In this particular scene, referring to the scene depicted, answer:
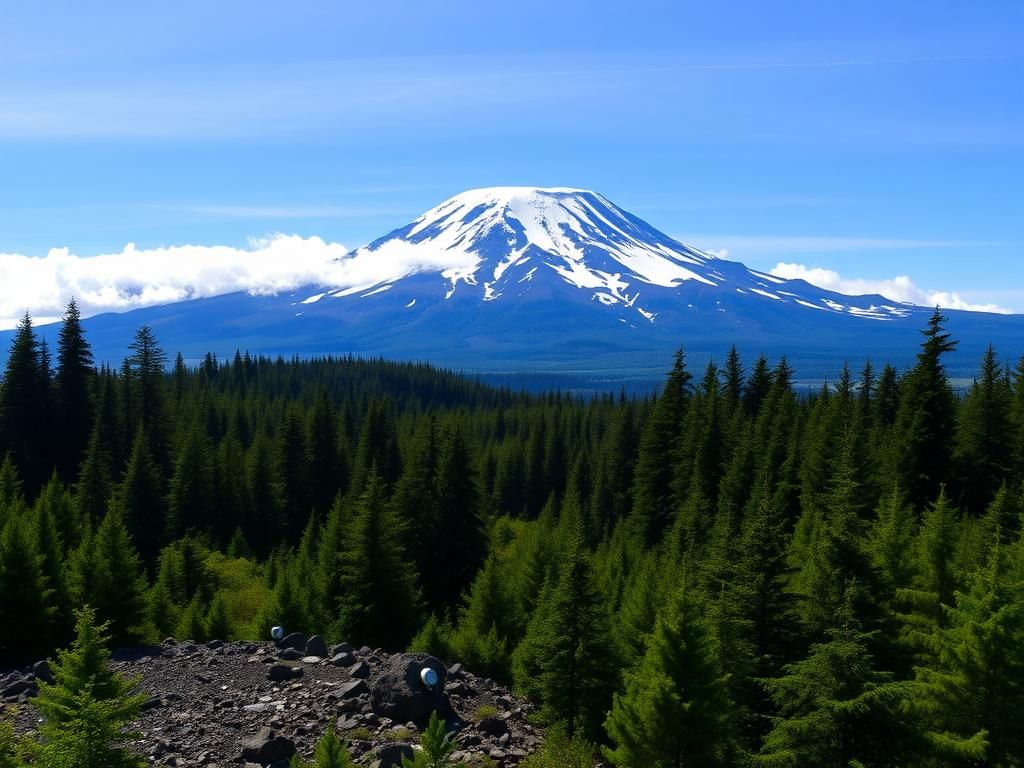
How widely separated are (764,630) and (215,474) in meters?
45.2

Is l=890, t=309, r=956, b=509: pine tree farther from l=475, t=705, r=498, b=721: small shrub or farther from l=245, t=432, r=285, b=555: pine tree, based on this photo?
l=245, t=432, r=285, b=555: pine tree

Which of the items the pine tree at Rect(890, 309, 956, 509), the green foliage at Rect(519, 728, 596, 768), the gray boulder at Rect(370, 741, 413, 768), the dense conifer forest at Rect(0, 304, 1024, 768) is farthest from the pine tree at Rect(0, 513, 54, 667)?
the pine tree at Rect(890, 309, 956, 509)

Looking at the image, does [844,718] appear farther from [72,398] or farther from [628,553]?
[72,398]

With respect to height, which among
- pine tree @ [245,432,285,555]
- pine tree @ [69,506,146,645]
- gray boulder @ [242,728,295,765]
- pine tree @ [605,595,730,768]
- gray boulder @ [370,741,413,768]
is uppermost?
pine tree @ [605,595,730,768]

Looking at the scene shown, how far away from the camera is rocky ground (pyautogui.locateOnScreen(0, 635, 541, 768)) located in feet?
55.1

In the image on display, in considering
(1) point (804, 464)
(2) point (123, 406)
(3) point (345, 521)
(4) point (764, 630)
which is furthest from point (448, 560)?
(2) point (123, 406)

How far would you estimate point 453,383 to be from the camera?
16762 centimetres

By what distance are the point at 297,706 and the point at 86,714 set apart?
682 cm

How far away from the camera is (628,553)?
4309cm

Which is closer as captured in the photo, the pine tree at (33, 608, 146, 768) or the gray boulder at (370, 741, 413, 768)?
Result: the pine tree at (33, 608, 146, 768)

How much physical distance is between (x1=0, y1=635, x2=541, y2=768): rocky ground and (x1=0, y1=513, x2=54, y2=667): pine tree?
3.60 metres

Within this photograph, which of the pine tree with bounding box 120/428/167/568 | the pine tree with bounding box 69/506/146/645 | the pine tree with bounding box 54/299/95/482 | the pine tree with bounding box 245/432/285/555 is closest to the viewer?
the pine tree with bounding box 69/506/146/645

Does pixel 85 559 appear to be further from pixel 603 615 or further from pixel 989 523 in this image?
pixel 989 523

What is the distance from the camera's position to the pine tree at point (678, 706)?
612 inches
